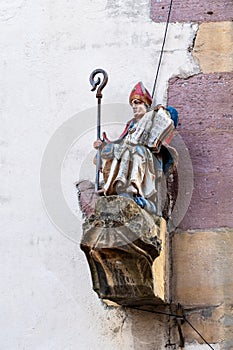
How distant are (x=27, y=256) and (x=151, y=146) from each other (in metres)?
0.69

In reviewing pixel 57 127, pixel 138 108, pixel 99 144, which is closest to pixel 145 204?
pixel 99 144

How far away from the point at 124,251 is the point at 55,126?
902mm

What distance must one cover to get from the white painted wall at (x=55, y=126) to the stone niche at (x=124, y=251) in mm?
213

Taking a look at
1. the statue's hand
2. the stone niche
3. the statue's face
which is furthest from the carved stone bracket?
the statue's face

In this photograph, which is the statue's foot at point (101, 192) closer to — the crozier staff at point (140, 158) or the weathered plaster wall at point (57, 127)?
the crozier staff at point (140, 158)

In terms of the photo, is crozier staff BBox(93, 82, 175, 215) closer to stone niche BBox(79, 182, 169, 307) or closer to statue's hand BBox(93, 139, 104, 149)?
statue's hand BBox(93, 139, 104, 149)

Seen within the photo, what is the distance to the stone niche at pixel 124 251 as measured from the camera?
301 cm

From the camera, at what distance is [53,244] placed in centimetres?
353

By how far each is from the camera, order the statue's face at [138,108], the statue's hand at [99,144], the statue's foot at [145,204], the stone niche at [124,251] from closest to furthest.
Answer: the stone niche at [124,251], the statue's foot at [145,204], the statue's hand at [99,144], the statue's face at [138,108]

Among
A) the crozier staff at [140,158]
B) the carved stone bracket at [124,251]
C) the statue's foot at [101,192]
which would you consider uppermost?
the crozier staff at [140,158]

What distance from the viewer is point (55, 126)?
148 inches

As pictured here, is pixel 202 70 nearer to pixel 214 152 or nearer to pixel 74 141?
pixel 214 152

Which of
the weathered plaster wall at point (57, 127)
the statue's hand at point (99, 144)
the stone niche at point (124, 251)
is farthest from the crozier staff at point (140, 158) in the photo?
the weathered plaster wall at point (57, 127)

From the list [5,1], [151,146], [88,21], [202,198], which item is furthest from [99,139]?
[5,1]
